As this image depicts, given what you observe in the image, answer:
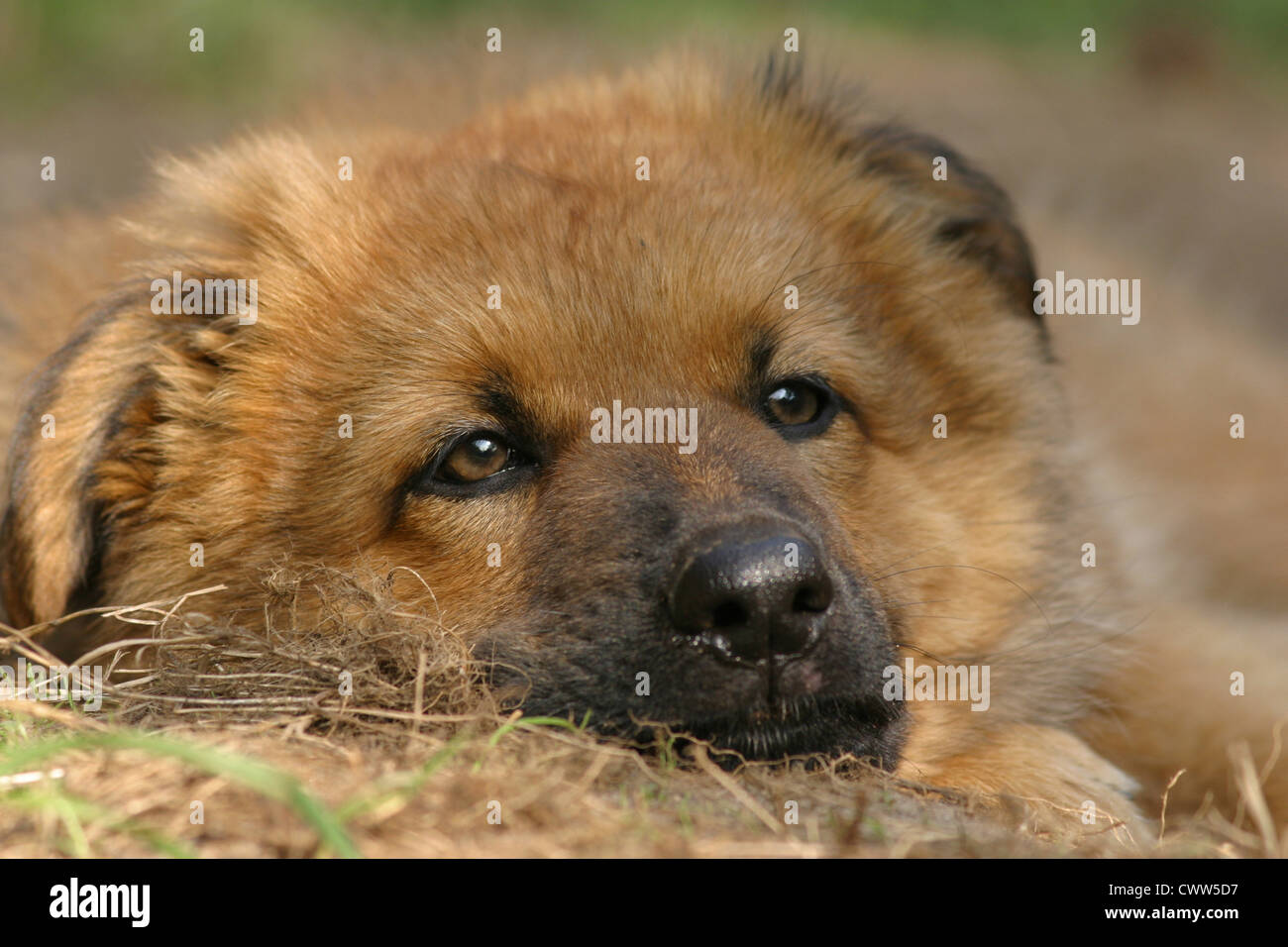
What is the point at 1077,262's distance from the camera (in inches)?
265

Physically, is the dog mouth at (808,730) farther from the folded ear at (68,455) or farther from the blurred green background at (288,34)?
the blurred green background at (288,34)

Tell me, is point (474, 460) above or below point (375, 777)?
above

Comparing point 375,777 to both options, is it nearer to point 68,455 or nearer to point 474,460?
point 474,460

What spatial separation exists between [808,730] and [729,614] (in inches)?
15.7

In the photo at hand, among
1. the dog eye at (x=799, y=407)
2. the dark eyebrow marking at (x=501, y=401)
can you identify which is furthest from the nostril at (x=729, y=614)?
the dog eye at (x=799, y=407)

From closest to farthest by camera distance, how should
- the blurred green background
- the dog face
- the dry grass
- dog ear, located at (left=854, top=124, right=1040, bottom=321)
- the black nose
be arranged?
1. the dry grass
2. the black nose
3. the dog face
4. dog ear, located at (left=854, top=124, right=1040, bottom=321)
5. the blurred green background

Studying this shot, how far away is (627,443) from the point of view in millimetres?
3205

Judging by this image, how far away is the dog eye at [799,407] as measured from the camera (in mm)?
3525

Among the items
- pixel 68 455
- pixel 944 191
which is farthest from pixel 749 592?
pixel 944 191

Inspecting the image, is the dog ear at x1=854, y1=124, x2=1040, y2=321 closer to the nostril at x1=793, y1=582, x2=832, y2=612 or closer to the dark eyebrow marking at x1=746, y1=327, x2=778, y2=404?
the dark eyebrow marking at x1=746, y1=327, x2=778, y2=404

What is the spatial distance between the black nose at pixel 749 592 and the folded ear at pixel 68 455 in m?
1.71

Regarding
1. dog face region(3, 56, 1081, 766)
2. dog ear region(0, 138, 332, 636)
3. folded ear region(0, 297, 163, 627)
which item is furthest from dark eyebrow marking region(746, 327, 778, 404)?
folded ear region(0, 297, 163, 627)

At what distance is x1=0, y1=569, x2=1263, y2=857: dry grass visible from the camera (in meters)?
2.04

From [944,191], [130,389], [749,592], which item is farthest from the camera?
[944,191]
